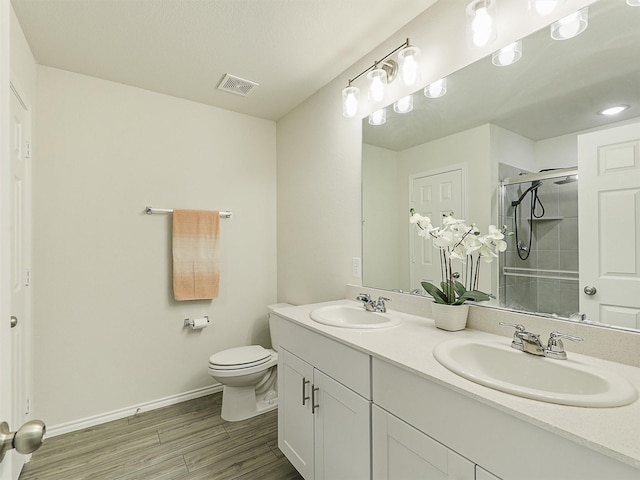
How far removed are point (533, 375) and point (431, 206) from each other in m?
0.86

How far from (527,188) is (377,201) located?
2.68ft

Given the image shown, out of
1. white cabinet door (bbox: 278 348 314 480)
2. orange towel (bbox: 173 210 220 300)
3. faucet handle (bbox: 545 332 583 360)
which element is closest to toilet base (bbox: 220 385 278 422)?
white cabinet door (bbox: 278 348 314 480)

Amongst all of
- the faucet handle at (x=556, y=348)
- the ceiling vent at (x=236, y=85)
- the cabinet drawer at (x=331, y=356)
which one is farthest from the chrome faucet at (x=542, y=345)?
the ceiling vent at (x=236, y=85)

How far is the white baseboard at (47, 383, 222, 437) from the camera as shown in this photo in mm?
2031

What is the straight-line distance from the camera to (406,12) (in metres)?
1.59

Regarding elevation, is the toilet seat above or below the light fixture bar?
below

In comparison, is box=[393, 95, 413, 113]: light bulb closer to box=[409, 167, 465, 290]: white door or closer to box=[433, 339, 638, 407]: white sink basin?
box=[409, 167, 465, 290]: white door

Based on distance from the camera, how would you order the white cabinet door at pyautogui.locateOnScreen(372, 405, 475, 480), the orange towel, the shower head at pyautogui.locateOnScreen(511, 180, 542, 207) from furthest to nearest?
1. the orange towel
2. the shower head at pyautogui.locateOnScreen(511, 180, 542, 207)
3. the white cabinet door at pyautogui.locateOnScreen(372, 405, 475, 480)

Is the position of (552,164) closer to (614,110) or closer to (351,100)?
(614,110)

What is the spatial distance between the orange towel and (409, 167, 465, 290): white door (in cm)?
159

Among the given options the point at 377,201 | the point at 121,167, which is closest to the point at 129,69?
the point at 121,167

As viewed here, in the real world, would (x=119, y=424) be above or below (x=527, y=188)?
below

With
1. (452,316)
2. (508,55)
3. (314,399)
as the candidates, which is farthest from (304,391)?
(508,55)

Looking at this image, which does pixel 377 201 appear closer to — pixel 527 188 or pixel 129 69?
pixel 527 188
